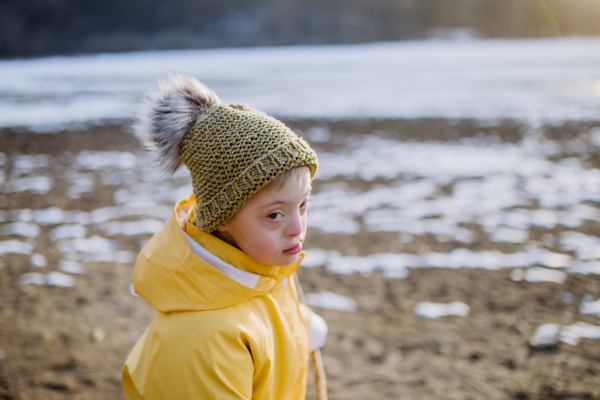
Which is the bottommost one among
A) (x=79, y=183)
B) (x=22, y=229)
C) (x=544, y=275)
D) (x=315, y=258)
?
(x=79, y=183)

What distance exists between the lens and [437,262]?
14.2ft

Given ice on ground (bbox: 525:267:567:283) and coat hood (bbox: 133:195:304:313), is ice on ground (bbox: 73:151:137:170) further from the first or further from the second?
coat hood (bbox: 133:195:304:313)

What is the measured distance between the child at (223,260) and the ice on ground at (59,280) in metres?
2.74

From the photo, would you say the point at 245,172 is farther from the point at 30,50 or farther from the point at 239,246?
the point at 30,50

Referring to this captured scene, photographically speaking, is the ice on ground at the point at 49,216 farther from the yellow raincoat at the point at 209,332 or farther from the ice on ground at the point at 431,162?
the yellow raincoat at the point at 209,332

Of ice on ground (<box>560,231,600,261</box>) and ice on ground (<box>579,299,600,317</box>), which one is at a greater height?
ice on ground (<box>579,299,600,317</box>)

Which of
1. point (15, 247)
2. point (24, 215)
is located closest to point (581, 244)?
point (15, 247)

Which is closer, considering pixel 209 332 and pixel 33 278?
pixel 209 332

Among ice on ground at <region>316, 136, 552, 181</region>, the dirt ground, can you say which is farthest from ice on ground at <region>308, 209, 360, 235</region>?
ice on ground at <region>316, 136, 552, 181</region>

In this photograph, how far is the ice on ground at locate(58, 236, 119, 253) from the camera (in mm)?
4531

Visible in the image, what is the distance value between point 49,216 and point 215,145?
478 centimetres

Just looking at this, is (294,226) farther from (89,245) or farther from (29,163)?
(29,163)

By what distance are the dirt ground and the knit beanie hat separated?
1.75m

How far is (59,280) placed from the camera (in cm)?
393
